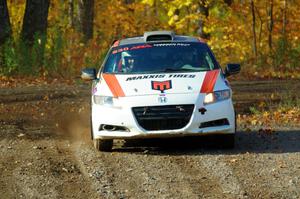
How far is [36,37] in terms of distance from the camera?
24438mm

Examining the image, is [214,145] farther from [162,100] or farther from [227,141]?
[162,100]

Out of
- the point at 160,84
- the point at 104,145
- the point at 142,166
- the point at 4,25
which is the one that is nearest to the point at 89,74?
the point at 104,145

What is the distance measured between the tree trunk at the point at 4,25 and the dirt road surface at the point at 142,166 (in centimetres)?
946

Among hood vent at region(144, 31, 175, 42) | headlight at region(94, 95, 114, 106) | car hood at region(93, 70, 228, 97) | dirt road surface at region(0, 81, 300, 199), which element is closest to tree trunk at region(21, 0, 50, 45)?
dirt road surface at region(0, 81, 300, 199)

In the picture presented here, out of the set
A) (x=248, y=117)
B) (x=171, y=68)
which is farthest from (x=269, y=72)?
(x=171, y=68)

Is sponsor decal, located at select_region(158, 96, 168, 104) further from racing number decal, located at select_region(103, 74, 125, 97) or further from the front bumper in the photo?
racing number decal, located at select_region(103, 74, 125, 97)

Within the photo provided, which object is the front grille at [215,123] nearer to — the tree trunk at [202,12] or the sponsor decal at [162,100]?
the sponsor decal at [162,100]

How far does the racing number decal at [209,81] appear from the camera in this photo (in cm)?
1180

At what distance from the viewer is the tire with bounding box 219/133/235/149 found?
12.0 meters

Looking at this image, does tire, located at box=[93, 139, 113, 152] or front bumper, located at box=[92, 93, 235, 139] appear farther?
tire, located at box=[93, 139, 113, 152]

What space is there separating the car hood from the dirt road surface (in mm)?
865

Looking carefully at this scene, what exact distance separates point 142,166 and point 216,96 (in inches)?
68.0

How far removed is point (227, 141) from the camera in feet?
39.5

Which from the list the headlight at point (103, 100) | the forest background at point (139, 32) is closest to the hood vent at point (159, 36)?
the headlight at point (103, 100)
